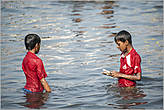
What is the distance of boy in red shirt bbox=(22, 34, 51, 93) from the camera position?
20.5ft

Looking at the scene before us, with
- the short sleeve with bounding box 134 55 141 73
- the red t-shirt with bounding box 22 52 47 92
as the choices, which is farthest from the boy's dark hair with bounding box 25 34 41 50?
the short sleeve with bounding box 134 55 141 73

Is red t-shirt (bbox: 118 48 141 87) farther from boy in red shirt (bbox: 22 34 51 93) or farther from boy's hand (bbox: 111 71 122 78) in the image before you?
boy in red shirt (bbox: 22 34 51 93)

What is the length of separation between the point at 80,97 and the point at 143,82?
5.93 ft

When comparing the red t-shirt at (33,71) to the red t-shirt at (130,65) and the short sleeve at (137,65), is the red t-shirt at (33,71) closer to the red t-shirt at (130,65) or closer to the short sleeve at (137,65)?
the red t-shirt at (130,65)

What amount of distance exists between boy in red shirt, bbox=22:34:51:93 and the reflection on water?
0.23m

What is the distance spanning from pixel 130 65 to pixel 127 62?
0.26 ft

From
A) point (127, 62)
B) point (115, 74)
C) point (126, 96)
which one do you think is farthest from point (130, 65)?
point (126, 96)

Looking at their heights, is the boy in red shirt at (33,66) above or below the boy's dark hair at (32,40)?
below

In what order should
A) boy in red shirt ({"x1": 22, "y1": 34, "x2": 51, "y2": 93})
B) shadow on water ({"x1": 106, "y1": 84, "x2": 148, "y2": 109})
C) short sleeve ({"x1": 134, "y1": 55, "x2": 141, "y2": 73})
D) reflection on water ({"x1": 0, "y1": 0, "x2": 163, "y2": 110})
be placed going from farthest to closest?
reflection on water ({"x1": 0, "y1": 0, "x2": 163, "y2": 110}) < short sleeve ({"x1": 134, "y1": 55, "x2": 141, "y2": 73}) < boy in red shirt ({"x1": 22, "y1": 34, "x2": 51, "y2": 93}) < shadow on water ({"x1": 106, "y1": 84, "x2": 148, "y2": 109})

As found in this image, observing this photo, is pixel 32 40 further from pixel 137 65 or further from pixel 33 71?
pixel 137 65

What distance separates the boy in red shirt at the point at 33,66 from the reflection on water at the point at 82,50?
0.76ft

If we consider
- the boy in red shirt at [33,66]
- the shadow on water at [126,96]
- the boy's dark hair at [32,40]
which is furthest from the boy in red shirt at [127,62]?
the boy's dark hair at [32,40]

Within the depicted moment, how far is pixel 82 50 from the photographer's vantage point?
36.6 feet

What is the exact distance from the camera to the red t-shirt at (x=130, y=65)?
6.40 meters
